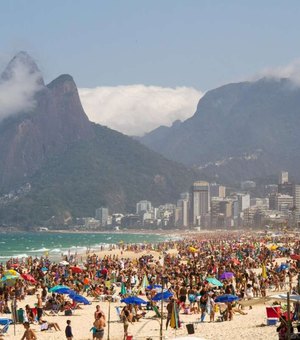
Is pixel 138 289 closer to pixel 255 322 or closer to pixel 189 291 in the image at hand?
pixel 189 291

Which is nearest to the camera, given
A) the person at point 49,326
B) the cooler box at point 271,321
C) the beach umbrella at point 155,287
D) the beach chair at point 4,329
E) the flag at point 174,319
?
the flag at point 174,319

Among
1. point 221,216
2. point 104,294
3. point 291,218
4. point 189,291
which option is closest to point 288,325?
point 189,291

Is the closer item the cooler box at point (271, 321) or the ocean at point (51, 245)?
the cooler box at point (271, 321)

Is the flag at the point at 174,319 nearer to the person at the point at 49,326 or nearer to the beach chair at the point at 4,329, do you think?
the person at the point at 49,326

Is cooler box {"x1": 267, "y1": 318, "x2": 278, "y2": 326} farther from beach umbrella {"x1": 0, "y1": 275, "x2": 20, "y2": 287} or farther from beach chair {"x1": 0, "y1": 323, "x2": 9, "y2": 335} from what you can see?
beach umbrella {"x1": 0, "y1": 275, "x2": 20, "y2": 287}

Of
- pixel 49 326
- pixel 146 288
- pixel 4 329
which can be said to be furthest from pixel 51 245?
pixel 4 329

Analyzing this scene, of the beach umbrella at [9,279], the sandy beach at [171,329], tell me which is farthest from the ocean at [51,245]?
the sandy beach at [171,329]

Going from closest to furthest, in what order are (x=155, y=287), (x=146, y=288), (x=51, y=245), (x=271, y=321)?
(x=271, y=321) → (x=155, y=287) → (x=146, y=288) → (x=51, y=245)

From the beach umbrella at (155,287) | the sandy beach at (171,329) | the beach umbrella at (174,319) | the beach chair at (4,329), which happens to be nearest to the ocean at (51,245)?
the beach umbrella at (155,287)

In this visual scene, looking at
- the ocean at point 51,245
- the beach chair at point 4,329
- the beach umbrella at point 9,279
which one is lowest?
the beach chair at point 4,329

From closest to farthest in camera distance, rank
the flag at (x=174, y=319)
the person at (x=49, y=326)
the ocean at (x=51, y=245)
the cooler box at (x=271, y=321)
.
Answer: the flag at (x=174, y=319) → the cooler box at (x=271, y=321) → the person at (x=49, y=326) → the ocean at (x=51, y=245)

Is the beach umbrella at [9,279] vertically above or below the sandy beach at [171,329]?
above

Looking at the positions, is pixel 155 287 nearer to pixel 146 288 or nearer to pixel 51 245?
pixel 146 288
